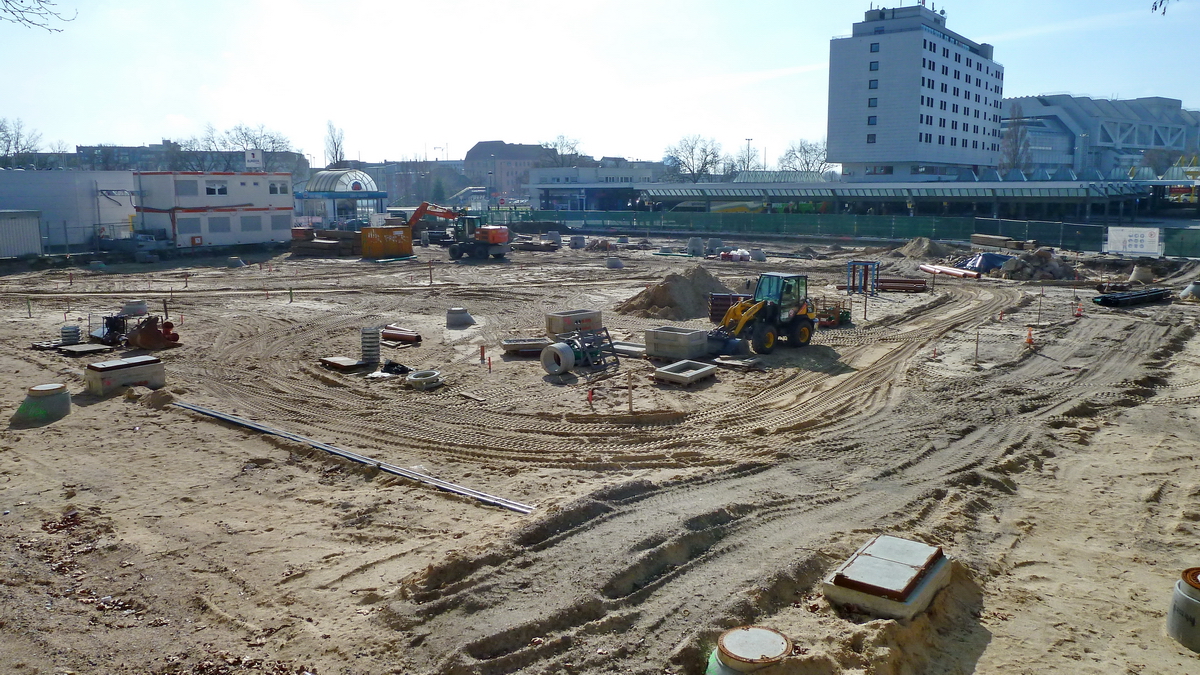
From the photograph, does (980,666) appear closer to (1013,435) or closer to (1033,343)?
(1013,435)

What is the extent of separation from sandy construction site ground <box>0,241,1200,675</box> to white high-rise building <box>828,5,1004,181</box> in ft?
200

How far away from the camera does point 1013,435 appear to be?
43.6 ft

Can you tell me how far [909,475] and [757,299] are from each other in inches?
355

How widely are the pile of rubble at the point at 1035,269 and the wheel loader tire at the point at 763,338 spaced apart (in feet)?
68.4

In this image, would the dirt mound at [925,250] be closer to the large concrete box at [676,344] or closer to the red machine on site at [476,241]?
the red machine on site at [476,241]

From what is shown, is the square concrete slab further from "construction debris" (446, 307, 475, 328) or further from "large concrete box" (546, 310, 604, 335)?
"construction debris" (446, 307, 475, 328)

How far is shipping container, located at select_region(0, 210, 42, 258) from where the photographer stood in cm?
3931

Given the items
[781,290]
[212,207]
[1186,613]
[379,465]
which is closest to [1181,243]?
[781,290]

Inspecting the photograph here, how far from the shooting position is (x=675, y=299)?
83.8ft

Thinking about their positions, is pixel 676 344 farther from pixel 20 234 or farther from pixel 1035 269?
pixel 20 234

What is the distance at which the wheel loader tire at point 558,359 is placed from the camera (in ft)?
57.6

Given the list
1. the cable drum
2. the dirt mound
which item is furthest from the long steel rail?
the dirt mound

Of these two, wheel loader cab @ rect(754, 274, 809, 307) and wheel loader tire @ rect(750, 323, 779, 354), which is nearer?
wheel loader tire @ rect(750, 323, 779, 354)

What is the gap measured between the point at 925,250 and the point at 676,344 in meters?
28.9
